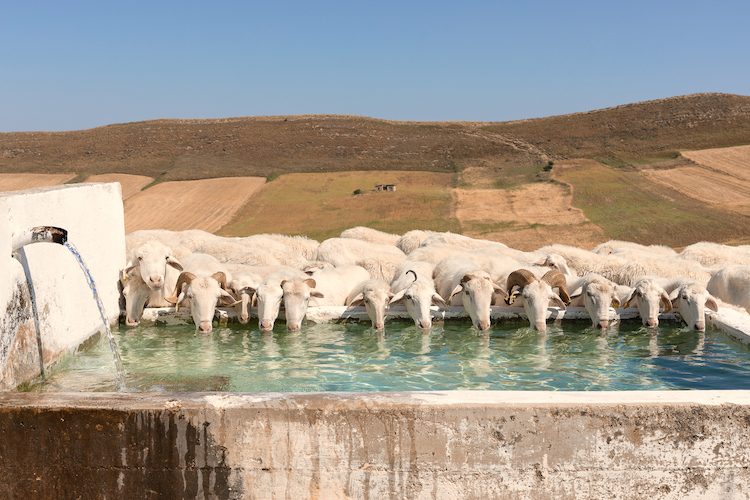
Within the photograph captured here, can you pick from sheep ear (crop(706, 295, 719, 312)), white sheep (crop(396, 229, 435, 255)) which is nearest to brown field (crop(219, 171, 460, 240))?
white sheep (crop(396, 229, 435, 255))

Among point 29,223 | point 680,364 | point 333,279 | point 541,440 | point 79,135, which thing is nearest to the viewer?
point 541,440

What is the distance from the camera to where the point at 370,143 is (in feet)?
234

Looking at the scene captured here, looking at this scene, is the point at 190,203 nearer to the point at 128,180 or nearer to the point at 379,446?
the point at 128,180

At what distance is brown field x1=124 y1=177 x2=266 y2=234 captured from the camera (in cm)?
4031

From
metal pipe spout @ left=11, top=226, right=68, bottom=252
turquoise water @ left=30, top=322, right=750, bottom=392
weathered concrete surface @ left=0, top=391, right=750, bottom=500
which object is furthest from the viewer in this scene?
turquoise water @ left=30, top=322, right=750, bottom=392

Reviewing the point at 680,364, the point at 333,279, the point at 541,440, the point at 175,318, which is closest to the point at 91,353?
the point at 175,318

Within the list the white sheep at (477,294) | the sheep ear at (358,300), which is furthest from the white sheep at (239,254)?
the white sheep at (477,294)

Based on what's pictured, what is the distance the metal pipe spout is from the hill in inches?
1961

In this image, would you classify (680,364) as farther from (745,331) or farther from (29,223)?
(29,223)

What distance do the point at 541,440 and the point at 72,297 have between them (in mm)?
5785

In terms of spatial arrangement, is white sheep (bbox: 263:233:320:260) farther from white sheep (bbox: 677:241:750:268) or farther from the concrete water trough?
the concrete water trough

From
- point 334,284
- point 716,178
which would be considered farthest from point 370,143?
point 334,284

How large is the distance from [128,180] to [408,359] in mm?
53778

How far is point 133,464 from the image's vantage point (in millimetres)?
4652
